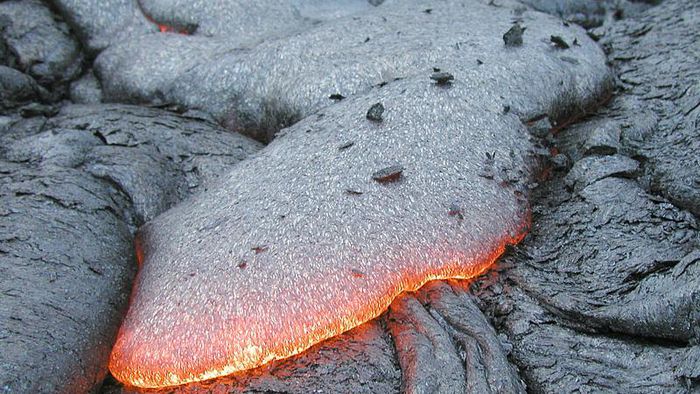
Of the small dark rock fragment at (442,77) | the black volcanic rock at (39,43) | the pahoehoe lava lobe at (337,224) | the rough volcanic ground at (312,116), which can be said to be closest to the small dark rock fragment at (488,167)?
the pahoehoe lava lobe at (337,224)

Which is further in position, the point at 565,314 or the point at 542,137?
the point at 542,137

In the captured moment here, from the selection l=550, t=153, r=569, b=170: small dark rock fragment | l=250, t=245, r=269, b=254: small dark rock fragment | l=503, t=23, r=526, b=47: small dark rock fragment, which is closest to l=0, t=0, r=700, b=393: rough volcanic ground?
l=550, t=153, r=569, b=170: small dark rock fragment

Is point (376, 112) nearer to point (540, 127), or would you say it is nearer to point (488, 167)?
point (488, 167)

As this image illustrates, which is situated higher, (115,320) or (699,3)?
(699,3)

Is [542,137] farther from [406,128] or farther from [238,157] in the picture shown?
[238,157]

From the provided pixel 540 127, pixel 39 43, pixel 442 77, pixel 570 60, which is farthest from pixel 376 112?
pixel 39 43

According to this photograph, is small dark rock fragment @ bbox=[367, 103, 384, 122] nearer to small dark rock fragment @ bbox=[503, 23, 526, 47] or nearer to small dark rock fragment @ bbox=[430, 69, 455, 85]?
small dark rock fragment @ bbox=[430, 69, 455, 85]

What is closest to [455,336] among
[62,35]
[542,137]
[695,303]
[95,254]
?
[695,303]
